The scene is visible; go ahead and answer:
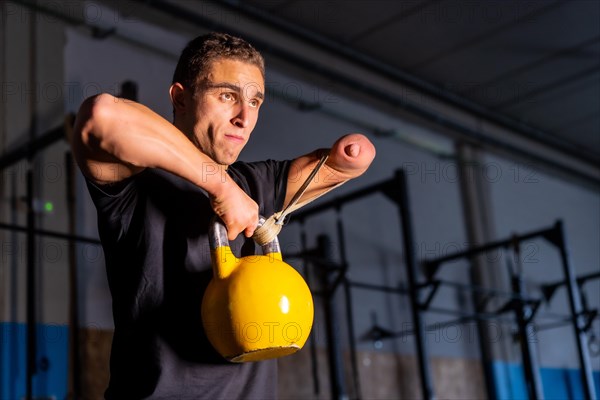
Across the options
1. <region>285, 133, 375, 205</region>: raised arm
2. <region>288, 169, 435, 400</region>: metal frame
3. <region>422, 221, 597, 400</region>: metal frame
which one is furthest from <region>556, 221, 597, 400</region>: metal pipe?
<region>285, 133, 375, 205</region>: raised arm

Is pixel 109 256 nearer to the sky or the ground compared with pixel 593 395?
Result: nearer to the sky

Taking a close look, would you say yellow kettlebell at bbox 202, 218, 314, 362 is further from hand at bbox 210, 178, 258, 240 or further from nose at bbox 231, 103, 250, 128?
nose at bbox 231, 103, 250, 128

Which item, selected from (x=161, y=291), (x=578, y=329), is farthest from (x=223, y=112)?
(x=578, y=329)

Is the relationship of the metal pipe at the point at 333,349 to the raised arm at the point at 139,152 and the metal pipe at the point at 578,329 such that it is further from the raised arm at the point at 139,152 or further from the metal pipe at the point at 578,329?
the raised arm at the point at 139,152

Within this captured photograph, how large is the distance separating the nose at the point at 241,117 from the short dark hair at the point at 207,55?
0.27 ft

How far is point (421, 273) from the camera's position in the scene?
5484 mm

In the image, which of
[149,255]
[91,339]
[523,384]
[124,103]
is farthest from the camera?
[523,384]

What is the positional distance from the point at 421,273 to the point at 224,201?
15.0ft

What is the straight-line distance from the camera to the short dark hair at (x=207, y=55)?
121 centimetres

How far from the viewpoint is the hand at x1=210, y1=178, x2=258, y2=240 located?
106 cm

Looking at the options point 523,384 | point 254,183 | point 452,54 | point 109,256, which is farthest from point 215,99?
point 523,384

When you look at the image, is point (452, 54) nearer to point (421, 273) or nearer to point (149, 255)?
point (421, 273)

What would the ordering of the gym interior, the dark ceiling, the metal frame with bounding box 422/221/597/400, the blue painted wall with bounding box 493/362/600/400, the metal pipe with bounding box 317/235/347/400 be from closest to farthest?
the gym interior < the metal pipe with bounding box 317/235/347/400 < the metal frame with bounding box 422/221/597/400 < the dark ceiling < the blue painted wall with bounding box 493/362/600/400

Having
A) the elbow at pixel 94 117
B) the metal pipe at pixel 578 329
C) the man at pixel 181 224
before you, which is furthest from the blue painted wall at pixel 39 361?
the metal pipe at pixel 578 329
